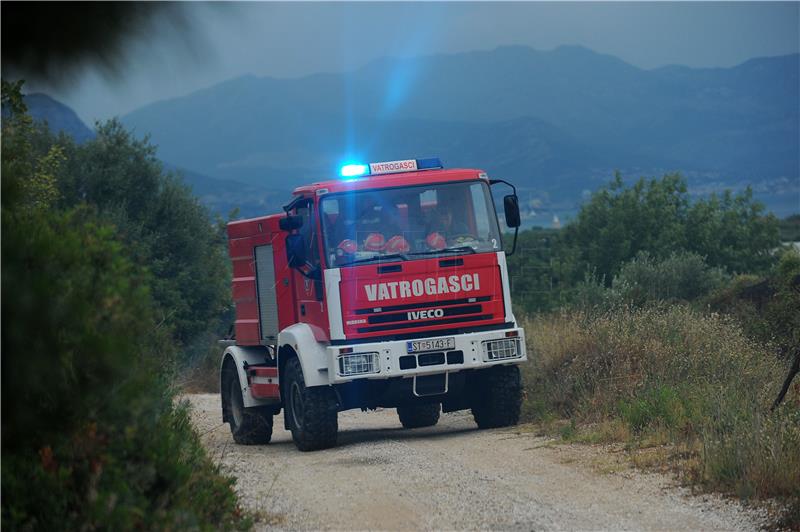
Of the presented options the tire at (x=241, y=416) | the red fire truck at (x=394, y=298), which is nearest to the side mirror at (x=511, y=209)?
the red fire truck at (x=394, y=298)

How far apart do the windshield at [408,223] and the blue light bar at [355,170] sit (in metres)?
0.76

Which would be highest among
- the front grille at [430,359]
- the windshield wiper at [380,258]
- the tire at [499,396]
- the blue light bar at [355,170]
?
the blue light bar at [355,170]

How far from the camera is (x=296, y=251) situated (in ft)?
44.2

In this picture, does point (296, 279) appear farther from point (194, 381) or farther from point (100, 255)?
point (194, 381)

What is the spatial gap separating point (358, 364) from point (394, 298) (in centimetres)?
93

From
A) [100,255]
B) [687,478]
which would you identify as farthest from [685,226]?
[100,255]

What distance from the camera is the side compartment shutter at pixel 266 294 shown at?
14656 millimetres

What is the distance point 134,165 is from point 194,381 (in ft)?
35.0

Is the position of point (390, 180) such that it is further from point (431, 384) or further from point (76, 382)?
point (76, 382)

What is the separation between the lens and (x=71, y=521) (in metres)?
5.26

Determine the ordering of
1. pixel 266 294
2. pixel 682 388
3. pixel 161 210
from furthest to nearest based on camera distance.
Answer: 1. pixel 161 210
2. pixel 266 294
3. pixel 682 388

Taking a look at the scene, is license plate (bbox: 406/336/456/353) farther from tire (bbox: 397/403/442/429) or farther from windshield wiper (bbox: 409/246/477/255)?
tire (bbox: 397/403/442/429)

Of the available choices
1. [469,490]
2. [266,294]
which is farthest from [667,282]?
[469,490]

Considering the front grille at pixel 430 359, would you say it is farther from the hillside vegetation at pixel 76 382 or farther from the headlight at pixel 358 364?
the hillside vegetation at pixel 76 382
